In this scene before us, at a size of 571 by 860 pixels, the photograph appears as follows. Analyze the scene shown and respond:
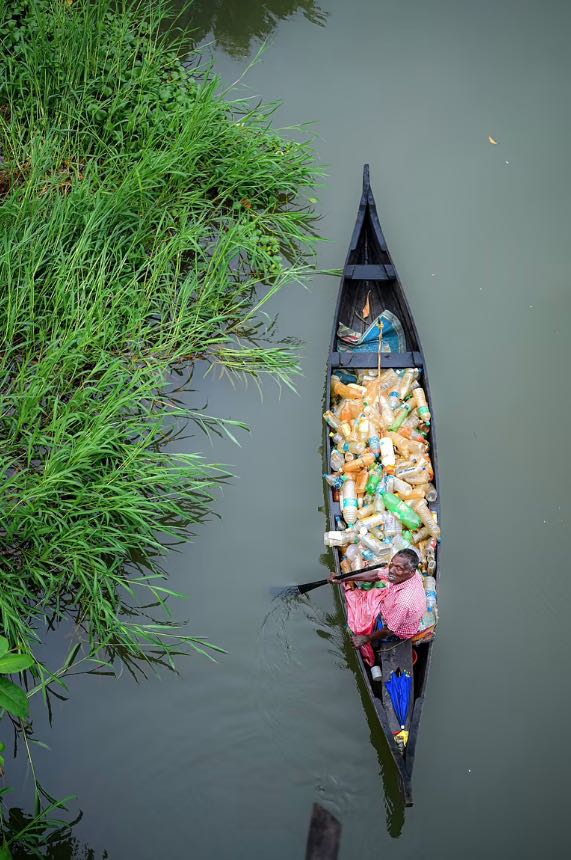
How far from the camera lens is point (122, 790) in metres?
4.68

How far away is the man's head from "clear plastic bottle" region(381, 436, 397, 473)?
107 cm

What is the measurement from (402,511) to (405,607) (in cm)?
97

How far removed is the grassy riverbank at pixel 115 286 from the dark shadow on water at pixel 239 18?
70cm

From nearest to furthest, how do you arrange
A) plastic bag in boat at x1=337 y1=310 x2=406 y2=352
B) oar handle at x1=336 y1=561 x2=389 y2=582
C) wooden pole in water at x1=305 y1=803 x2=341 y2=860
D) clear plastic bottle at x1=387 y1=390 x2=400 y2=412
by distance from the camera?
wooden pole in water at x1=305 y1=803 x2=341 y2=860 → oar handle at x1=336 y1=561 x2=389 y2=582 → clear plastic bottle at x1=387 y1=390 x2=400 y2=412 → plastic bag in boat at x1=337 y1=310 x2=406 y2=352

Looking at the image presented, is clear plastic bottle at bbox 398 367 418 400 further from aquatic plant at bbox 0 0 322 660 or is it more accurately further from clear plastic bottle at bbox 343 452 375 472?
aquatic plant at bbox 0 0 322 660

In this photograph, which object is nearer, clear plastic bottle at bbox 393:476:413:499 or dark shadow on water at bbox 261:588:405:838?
dark shadow on water at bbox 261:588:405:838

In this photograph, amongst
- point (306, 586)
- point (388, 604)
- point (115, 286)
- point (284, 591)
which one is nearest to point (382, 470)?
point (306, 586)

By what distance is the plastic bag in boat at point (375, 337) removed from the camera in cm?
590

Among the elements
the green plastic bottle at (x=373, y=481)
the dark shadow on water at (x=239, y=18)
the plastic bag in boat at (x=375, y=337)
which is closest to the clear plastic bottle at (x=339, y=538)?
the green plastic bottle at (x=373, y=481)

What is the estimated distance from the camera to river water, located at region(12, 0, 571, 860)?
4645 millimetres

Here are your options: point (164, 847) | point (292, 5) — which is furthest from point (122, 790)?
point (292, 5)

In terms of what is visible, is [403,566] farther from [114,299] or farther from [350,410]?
[114,299]

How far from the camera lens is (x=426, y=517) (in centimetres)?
514

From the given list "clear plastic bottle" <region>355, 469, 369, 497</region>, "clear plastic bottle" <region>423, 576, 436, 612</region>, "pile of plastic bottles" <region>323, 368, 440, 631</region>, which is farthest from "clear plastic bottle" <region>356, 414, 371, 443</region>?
"clear plastic bottle" <region>423, 576, 436, 612</region>
